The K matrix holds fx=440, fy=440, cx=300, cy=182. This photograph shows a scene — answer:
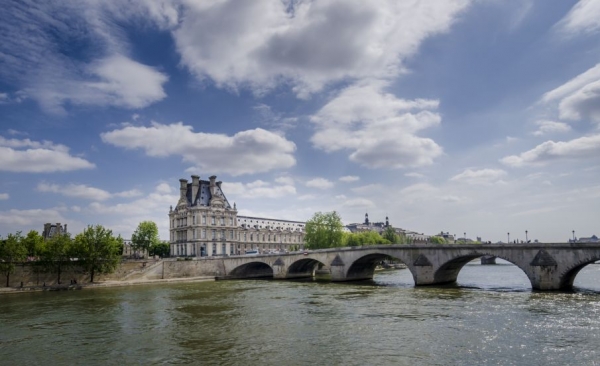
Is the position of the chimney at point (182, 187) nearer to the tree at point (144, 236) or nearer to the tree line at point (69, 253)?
the tree at point (144, 236)

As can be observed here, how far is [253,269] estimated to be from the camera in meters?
91.2

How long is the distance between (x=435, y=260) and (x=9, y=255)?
2368 inches

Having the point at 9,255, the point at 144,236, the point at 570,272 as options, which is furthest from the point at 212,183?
the point at 570,272

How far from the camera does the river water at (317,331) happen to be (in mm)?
22219

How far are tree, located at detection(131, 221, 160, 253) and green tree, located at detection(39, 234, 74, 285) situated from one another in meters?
38.5

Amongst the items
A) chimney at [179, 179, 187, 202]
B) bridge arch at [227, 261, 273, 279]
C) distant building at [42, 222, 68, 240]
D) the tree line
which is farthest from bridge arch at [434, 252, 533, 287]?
distant building at [42, 222, 68, 240]

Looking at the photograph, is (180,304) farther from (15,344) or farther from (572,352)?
(572,352)

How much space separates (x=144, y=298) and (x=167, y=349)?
92.0ft

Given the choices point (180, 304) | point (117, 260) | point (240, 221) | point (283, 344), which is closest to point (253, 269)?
point (117, 260)

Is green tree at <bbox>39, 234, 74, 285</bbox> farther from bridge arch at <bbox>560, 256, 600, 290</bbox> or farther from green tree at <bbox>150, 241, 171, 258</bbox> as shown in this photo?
bridge arch at <bbox>560, 256, 600, 290</bbox>

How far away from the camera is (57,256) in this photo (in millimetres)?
68875

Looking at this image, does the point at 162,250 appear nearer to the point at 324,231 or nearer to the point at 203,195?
the point at 203,195

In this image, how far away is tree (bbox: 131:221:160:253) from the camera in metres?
109

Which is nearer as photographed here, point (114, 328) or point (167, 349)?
point (167, 349)
